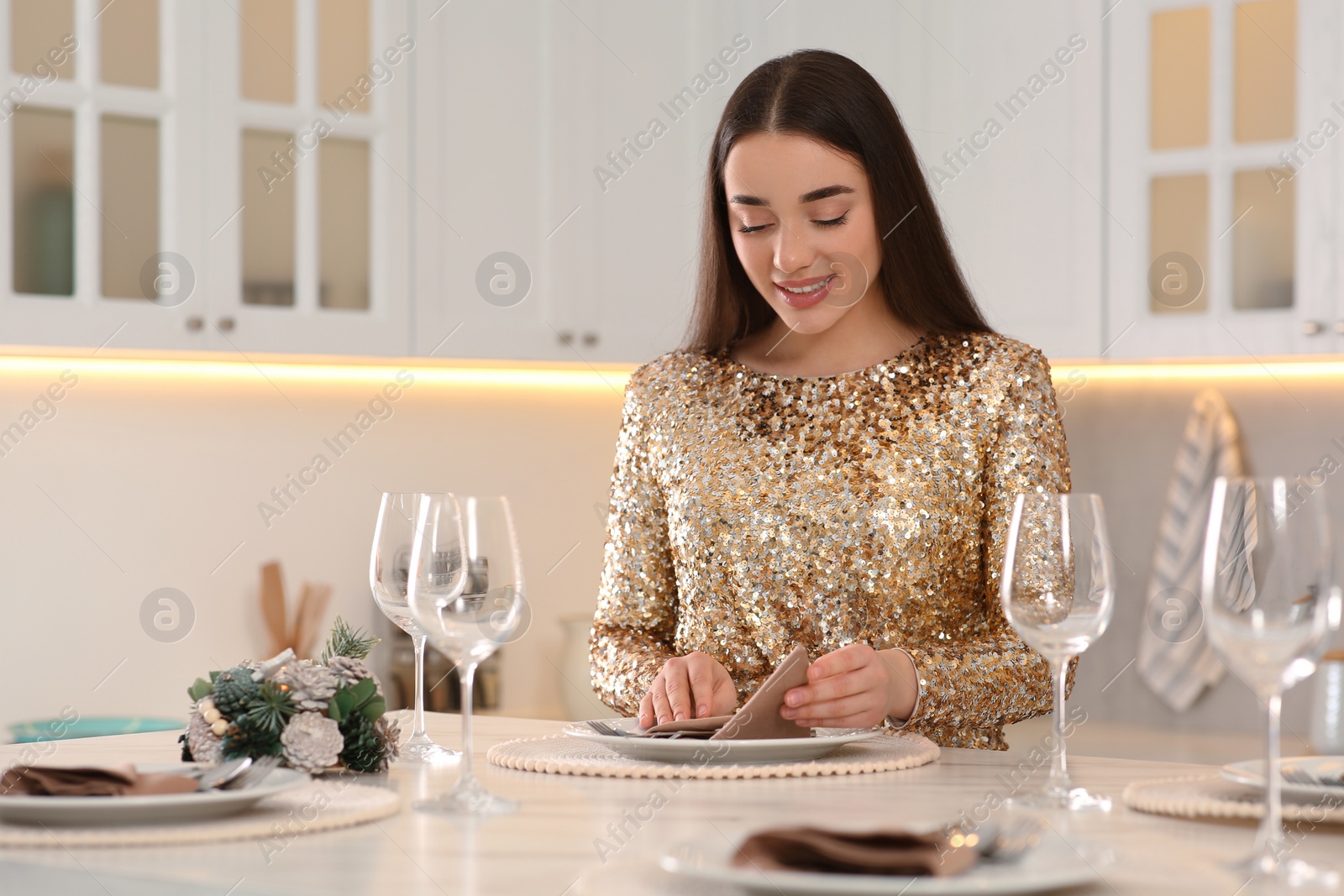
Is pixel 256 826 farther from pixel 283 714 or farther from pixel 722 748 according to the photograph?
pixel 722 748

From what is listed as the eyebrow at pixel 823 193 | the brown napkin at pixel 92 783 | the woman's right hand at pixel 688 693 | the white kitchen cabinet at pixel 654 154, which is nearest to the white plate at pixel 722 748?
the woman's right hand at pixel 688 693

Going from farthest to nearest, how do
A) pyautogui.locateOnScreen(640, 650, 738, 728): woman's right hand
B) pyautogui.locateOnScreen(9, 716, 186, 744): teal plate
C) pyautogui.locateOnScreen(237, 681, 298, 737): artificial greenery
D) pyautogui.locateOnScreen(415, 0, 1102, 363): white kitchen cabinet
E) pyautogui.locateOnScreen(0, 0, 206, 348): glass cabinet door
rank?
1. pyautogui.locateOnScreen(415, 0, 1102, 363): white kitchen cabinet
2. pyautogui.locateOnScreen(9, 716, 186, 744): teal plate
3. pyautogui.locateOnScreen(0, 0, 206, 348): glass cabinet door
4. pyautogui.locateOnScreen(640, 650, 738, 728): woman's right hand
5. pyautogui.locateOnScreen(237, 681, 298, 737): artificial greenery

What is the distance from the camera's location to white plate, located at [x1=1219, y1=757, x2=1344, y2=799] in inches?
34.3

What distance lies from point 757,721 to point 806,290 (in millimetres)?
568

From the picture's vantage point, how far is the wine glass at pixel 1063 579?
93 cm

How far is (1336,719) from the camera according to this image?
2508 mm

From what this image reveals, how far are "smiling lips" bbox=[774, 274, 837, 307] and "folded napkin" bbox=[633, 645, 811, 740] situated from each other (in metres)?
0.50

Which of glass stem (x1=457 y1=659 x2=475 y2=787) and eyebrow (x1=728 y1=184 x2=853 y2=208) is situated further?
eyebrow (x1=728 y1=184 x2=853 y2=208)

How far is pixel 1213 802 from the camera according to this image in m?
0.88

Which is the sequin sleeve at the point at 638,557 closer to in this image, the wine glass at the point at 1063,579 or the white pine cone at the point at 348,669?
the white pine cone at the point at 348,669

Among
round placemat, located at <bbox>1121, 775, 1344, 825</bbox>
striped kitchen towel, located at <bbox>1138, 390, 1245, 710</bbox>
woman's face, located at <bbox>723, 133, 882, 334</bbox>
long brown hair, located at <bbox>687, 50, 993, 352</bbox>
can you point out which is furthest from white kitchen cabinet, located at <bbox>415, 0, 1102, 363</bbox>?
round placemat, located at <bbox>1121, 775, 1344, 825</bbox>

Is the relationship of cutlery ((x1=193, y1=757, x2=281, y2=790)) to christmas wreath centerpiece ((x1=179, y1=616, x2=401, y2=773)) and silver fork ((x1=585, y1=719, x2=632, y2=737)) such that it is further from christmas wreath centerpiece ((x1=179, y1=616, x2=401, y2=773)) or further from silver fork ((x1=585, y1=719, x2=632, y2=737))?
silver fork ((x1=585, y1=719, x2=632, y2=737))

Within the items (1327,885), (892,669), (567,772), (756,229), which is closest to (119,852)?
(567,772)

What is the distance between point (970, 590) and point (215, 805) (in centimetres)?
93
